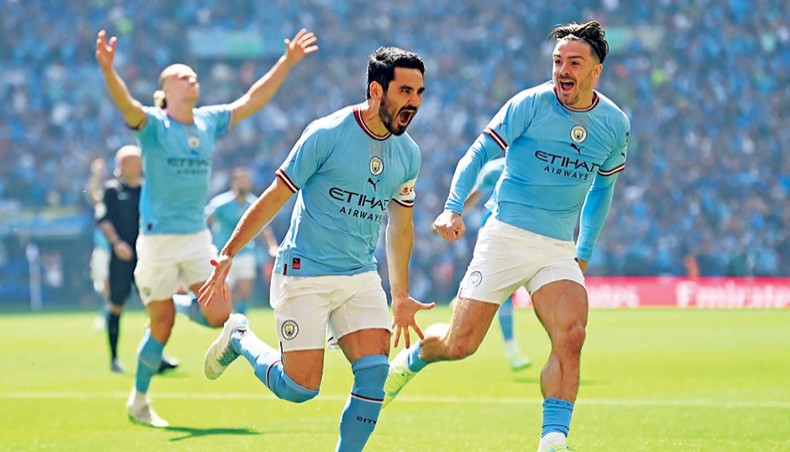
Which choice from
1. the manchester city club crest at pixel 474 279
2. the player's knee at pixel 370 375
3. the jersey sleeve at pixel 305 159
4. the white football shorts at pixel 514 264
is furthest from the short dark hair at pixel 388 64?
the manchester city club crest at pixel 474 279

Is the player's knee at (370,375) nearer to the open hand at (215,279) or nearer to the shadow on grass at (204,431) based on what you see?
the open hand at (215,279)

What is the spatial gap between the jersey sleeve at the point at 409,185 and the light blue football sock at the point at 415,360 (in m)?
1.70

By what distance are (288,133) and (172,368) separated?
21.2m

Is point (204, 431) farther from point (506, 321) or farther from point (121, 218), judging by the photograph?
point (121, 218)

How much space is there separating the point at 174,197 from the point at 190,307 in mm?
955

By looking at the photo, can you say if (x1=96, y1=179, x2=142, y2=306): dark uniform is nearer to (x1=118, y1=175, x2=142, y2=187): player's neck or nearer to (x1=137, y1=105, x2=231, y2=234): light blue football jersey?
(x1=118, y1=175, x2=142, y2=187): player's neck

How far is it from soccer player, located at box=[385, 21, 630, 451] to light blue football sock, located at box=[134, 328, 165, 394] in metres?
2.70

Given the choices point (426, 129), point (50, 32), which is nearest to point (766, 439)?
point (426, 129)

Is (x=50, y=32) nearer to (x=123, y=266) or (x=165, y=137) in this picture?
(x=123, y=266)

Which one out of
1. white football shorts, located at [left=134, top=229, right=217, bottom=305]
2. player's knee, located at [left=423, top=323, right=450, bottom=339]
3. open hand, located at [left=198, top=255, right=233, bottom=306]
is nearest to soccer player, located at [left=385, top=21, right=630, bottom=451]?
player's knee, located at [left=423, top=323, right=450, bottom=339]

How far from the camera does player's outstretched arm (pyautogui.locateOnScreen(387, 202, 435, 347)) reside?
7.00 metres

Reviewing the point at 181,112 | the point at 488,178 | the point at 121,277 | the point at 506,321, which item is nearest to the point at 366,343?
the point at 181,112

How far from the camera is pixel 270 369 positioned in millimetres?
7223

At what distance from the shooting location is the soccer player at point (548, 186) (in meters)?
7.72
